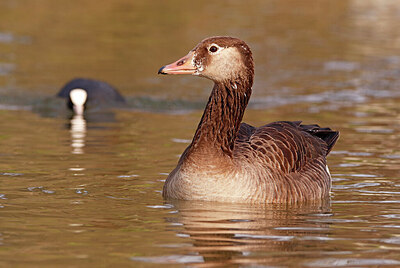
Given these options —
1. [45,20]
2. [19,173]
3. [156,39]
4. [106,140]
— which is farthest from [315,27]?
[19,173]

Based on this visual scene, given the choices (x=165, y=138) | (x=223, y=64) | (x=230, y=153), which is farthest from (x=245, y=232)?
(x=165, y=138)

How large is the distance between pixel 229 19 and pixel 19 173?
2660cm

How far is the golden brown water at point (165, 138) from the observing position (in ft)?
30.0

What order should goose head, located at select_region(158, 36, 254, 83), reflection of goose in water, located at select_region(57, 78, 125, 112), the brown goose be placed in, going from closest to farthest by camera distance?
the brown goose → goose head, located at select_region(158, 36, 254, 83) → reflection of goose in water, located at select_region(57, 78, 125, 112)

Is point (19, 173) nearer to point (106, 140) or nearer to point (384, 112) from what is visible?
point (106, 140)

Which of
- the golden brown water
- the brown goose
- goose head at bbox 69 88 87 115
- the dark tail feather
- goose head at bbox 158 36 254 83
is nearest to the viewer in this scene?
the golden brown water

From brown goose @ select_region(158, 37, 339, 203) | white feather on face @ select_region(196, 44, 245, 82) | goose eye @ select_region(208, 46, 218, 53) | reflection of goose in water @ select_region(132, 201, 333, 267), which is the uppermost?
goose eye @ select_region(208, 46, 218, 53)

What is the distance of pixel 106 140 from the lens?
54.9 ft

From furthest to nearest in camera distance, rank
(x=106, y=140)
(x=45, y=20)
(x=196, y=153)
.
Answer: (x=45, y=20)
(x=106, y=140)
(x=196, y=153)

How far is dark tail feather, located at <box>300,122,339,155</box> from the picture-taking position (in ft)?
43.7

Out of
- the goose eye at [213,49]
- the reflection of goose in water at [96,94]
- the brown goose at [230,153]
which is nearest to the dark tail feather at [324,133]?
the brown goose at [230,153]

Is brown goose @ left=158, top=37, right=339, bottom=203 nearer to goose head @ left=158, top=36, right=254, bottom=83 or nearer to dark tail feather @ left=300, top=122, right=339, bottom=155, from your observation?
goose head @ left=158, top=36, right=254, bottom=83

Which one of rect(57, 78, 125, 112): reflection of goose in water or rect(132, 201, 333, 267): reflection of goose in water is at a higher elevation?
rect(57, 78, 125, 112): reflection of goose in water

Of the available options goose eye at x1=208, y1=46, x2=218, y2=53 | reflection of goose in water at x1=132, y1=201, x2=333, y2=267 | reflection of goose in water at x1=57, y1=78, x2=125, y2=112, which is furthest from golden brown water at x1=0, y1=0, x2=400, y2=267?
goose eye at x1=208, y1=46, x2=218, y2=53
